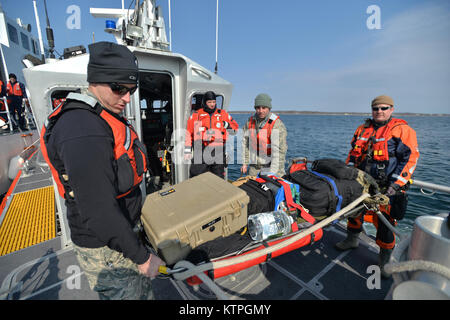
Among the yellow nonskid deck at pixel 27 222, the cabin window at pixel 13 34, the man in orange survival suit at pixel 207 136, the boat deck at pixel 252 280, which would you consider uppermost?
A: the cabin window at pixel 13 34

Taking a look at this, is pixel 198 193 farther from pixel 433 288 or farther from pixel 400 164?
pixel 400 164

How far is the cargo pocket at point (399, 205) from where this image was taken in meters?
2.63

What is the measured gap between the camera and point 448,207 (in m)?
8.20

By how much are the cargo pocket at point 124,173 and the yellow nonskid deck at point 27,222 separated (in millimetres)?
3220

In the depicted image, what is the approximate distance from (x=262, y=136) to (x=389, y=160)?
1.95 meters

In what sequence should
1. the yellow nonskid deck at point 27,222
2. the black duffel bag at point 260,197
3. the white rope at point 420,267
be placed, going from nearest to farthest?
the white rope at point 420,267
the black duffel bag at point 260,197
the yellow nonskid deck at point 27,222

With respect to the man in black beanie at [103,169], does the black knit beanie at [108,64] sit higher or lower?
higher

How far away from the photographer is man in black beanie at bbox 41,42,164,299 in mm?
1032

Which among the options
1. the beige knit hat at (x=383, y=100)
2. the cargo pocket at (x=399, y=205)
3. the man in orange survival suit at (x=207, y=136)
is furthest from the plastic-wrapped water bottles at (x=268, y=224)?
the man in orange survival suit at (x=207, y=136)

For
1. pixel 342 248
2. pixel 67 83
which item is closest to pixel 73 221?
pixel 67 83

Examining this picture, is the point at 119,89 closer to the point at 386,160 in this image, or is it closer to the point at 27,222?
the point at 386,160

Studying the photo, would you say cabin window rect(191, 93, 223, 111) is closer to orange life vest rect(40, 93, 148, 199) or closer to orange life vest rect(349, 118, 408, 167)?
orange life vest rect(349, 118, 408, 167)

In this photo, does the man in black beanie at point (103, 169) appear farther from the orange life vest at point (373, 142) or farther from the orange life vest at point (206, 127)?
the orange life vest at point (373, 142)

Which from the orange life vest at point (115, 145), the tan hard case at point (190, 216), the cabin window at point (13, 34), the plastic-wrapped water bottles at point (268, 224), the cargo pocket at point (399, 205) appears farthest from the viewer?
the cabin window at point (13, 34)
